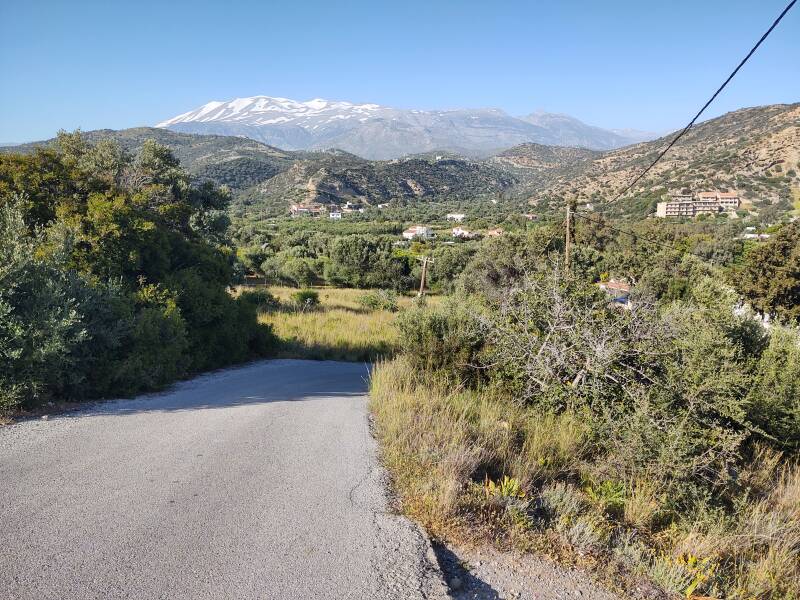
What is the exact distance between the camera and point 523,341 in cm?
735

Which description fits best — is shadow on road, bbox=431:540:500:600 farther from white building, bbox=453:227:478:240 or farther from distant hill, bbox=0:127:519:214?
distant hill, bbox=0:127:519:214

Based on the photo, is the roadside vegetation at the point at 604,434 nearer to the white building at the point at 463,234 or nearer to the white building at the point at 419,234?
the white building at the point at 463,234

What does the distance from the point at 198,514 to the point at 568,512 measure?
2.82 m

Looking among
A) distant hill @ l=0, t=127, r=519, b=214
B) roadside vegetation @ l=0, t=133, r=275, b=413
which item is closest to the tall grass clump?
roadside vegetation @ l=0, t=133, r=275, b=413

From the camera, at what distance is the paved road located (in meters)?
2.91

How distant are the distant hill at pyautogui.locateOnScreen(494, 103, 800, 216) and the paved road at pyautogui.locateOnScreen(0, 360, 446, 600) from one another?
58.0 metres

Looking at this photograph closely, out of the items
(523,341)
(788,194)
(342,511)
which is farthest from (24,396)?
(788,194)

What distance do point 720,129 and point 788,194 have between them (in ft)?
96.1

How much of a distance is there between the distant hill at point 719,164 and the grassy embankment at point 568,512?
5674cm

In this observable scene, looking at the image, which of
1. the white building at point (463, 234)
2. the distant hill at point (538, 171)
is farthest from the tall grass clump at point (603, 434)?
the white building at point (463, 234)

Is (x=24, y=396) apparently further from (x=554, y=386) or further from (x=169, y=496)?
(x=554, y=386)

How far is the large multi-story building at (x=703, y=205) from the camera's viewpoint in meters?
68.8

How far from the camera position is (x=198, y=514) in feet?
11.9

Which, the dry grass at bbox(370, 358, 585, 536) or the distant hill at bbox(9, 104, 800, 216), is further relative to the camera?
the distant hill at bbox(9, 104, 800, 216)
